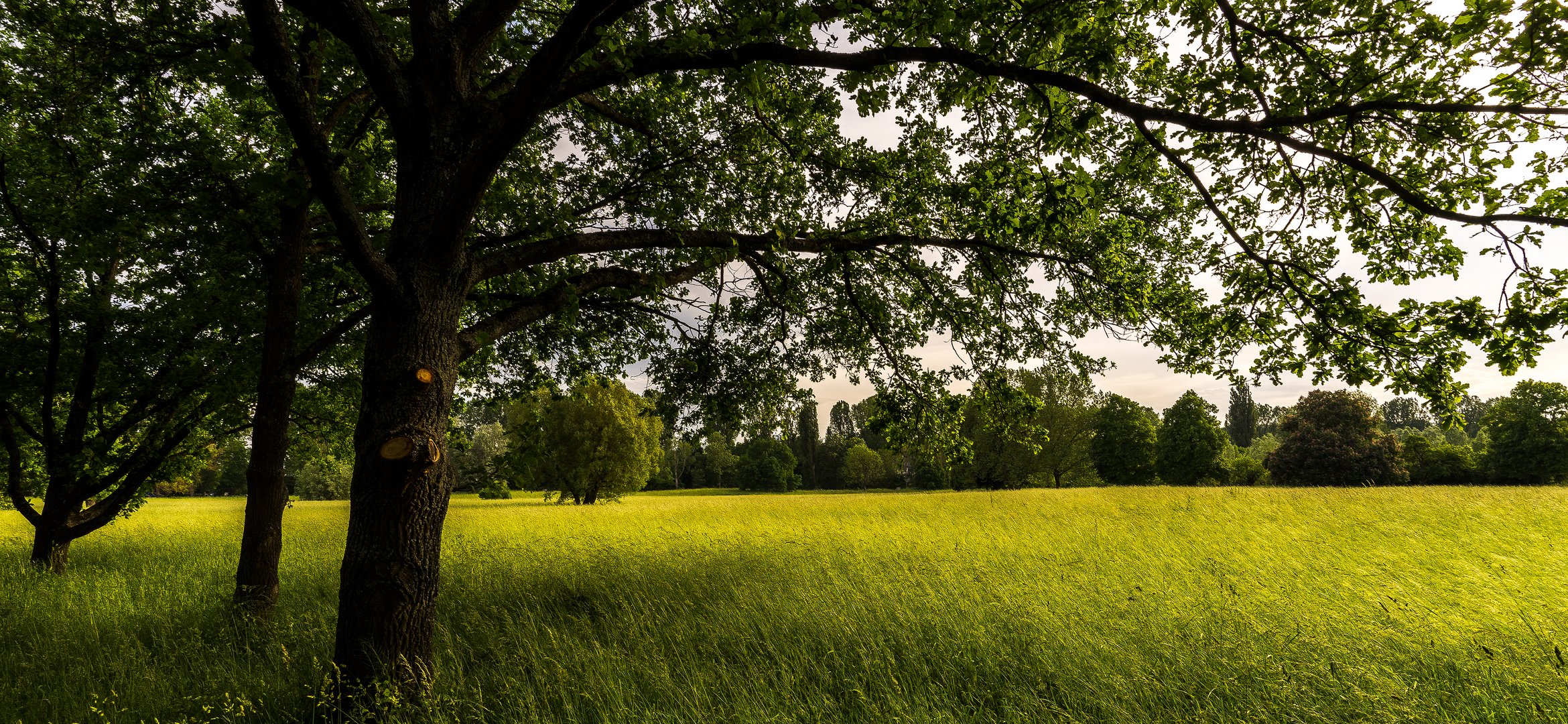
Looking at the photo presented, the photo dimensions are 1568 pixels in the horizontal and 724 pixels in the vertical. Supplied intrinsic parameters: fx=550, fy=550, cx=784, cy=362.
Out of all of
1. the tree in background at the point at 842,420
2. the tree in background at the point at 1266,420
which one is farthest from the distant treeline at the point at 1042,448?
the tree in background at the point at 1266,420

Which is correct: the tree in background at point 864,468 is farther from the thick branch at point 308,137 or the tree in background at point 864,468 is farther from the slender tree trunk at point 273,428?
the thick branch at point 308,137

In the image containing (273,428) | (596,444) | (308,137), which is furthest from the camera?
(596,444)

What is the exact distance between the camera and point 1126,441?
145 ft

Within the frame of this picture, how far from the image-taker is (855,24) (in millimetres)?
4426

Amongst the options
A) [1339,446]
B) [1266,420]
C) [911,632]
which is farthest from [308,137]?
[1266,420]

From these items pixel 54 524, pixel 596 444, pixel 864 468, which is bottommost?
pixel 864 468

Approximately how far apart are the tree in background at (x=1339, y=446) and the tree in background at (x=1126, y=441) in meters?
8.36

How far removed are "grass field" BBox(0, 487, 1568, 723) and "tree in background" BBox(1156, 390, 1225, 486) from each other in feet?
121

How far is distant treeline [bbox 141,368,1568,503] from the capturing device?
8.09 meters

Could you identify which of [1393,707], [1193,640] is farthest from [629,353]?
[1393,707]

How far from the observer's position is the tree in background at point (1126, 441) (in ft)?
143

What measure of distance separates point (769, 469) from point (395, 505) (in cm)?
6200

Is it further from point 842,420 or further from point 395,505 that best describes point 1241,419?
point 395,505

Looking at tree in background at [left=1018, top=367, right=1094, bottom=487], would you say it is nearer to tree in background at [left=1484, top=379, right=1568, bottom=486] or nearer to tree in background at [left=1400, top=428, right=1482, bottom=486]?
tree in background at [left=1400, top=428, right=1482, bottom=486]
